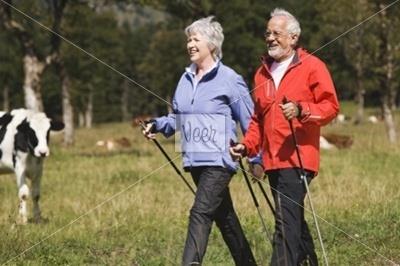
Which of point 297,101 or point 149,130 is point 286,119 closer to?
point 297,101

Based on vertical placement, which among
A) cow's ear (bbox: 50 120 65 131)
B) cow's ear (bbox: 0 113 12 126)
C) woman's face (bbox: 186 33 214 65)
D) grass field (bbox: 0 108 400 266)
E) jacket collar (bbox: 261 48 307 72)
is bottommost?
grass field (bbox: 0 108 400 266)

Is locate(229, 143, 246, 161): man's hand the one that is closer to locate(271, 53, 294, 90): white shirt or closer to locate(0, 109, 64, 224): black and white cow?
locate(271, 53, 294, 90): white shirt

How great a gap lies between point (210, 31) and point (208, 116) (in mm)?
704

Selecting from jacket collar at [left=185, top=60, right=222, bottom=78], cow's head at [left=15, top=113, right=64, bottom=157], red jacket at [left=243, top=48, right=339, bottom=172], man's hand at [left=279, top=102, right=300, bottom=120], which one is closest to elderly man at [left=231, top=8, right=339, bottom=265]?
red jacket at [left=243, top=48, right=339, bottom=172]

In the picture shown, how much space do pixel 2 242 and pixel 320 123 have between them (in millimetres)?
3711

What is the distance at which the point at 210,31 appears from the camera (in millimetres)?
5926

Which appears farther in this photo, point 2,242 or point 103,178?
point 103,178

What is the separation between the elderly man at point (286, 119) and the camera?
17.5ft

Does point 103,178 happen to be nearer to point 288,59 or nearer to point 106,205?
point 106,205

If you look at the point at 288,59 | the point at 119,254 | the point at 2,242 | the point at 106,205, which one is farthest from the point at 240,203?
the point at 288,59

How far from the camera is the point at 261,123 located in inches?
229

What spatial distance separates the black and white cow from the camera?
1020cm

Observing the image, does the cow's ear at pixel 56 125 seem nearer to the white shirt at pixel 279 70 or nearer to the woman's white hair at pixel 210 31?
the woman's white hair at pixel 210 31

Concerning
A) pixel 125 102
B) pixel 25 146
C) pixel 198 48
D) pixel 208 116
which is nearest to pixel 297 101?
pixel 208 116
